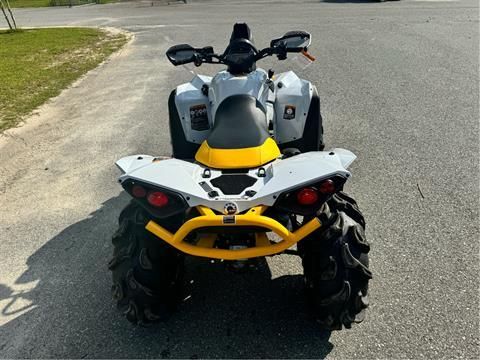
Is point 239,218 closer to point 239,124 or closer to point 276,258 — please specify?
point 239,124

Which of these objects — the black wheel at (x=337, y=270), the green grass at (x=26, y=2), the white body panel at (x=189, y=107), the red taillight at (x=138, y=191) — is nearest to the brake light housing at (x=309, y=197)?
the black wheel at (x=337, y=270)

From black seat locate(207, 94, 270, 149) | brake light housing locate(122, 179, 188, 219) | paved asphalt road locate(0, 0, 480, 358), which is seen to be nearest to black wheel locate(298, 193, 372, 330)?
paved asphalt road locate(0, 0, 480, 358)

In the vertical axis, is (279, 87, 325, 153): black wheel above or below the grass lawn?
above

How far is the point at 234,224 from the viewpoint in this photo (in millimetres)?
2070

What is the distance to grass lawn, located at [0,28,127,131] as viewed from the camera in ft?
25.1

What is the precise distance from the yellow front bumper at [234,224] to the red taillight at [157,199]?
0.11 m

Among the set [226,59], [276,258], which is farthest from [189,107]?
[276,258]

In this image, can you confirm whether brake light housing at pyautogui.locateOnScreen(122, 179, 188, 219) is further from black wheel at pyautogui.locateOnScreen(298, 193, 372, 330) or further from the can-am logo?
black wheel at pyautogui.locateOnScreen(298, 193, 372, 330)

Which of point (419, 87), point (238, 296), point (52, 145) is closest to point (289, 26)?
point (419, 87)

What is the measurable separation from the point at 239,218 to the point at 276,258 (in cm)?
139

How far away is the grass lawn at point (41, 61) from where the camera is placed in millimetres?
7652

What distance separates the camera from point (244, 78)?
3.30 meters

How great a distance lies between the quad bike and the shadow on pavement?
195mm

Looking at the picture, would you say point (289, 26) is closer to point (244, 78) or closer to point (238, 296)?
point (244, 78)
